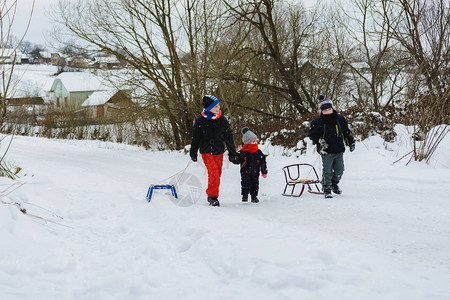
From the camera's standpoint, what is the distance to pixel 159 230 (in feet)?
14.8

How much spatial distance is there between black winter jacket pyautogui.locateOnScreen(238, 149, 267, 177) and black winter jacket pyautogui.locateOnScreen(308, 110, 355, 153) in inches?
40.0

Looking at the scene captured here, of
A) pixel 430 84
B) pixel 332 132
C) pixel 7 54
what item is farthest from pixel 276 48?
pixel 7 54

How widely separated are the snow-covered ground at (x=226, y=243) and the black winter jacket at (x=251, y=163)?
22.1 inches

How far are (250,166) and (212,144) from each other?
0.83 meters

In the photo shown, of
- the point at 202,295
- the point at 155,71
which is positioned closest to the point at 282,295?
the point at 202,295

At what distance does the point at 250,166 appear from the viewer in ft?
20.6

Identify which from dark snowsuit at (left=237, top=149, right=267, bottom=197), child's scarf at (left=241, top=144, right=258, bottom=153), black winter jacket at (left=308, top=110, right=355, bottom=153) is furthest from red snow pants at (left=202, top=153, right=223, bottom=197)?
black winter jacket at (left=308, top=110, right=355, bottom=153)

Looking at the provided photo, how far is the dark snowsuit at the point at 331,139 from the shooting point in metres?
6.14

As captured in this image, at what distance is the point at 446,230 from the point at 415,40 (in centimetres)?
951

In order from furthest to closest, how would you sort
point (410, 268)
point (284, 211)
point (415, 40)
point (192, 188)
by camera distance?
point (415, 40) → point (192, 188) → point (284, 211) → point (410, 268)

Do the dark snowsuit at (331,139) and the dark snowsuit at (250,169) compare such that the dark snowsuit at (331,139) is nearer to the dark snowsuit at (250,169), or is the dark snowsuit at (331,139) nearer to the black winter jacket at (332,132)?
the black winter jacket at (332,132)

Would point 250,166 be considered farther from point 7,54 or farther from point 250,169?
point 7,54

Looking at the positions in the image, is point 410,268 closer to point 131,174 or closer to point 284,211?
point 284,211

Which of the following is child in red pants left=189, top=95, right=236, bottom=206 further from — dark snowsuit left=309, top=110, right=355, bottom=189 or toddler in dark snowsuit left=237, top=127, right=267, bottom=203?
dark snowsuit left=309, top=110, right=355, bottom=189
